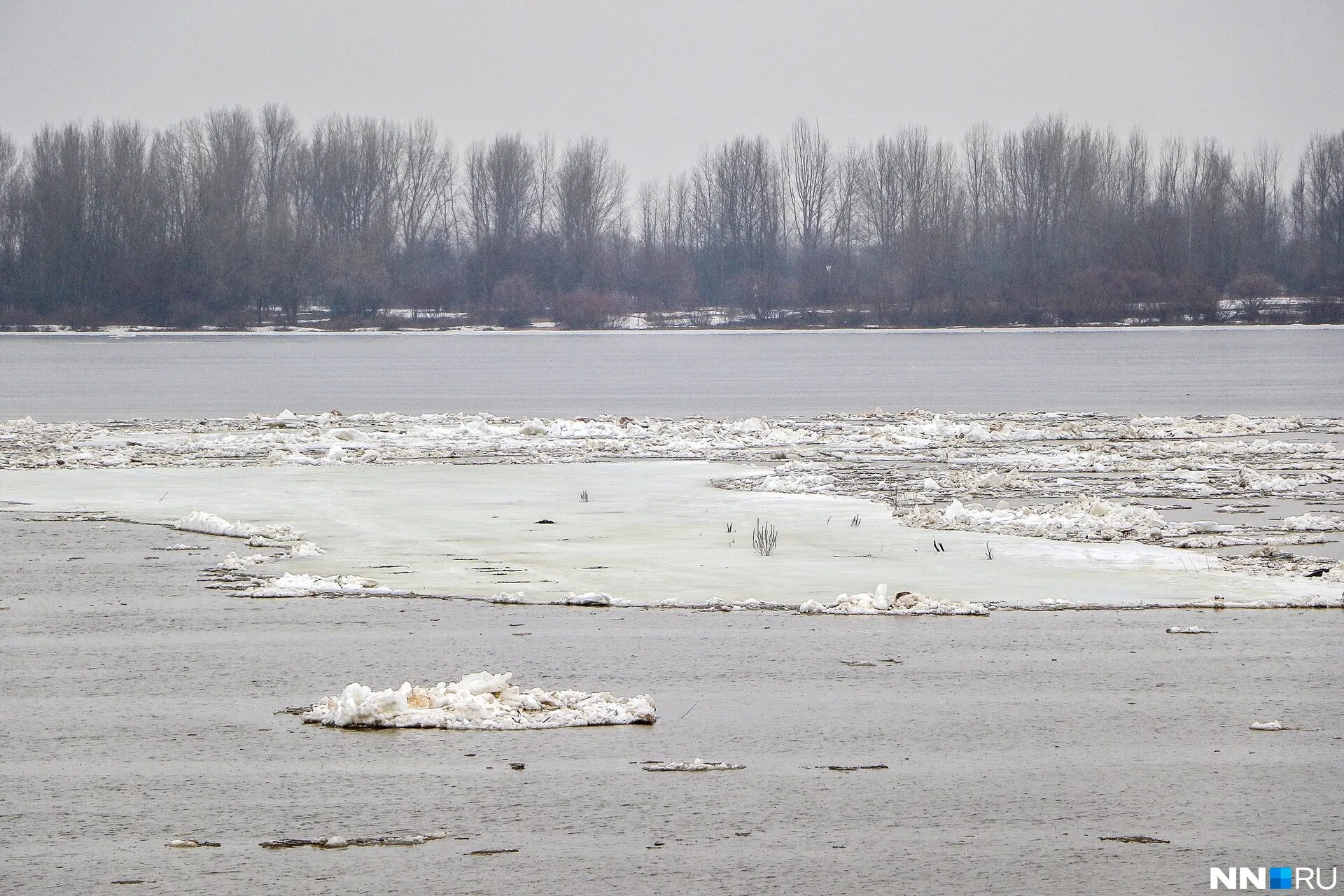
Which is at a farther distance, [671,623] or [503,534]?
[503,534]

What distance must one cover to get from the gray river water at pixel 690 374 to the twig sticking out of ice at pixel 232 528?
18.8m

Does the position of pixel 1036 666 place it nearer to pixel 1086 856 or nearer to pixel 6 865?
pixel 1086 856

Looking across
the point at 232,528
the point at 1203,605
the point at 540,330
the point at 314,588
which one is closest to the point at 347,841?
the point at 314,588

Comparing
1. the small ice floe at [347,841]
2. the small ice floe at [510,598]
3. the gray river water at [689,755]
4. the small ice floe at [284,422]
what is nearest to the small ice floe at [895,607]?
the gray river water at [689,755]

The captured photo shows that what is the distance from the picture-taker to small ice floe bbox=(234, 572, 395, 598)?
1066 centimetres

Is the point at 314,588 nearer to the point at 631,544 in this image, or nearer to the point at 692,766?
the point at 631,544

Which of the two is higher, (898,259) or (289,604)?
(898,259)

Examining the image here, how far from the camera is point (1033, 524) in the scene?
13969 millimetres

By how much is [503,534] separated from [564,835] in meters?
8.54

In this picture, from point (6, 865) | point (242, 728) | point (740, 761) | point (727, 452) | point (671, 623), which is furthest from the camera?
point (727, 452)

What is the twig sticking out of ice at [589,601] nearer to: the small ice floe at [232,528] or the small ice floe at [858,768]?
the small ice floe at [232,528]

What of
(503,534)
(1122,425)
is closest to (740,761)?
(503,534)

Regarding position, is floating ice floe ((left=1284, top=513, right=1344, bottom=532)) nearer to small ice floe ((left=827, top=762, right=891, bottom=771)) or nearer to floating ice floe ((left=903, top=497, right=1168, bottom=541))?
floating ice floe ((left=903, top=497, right=1168, bottom=541))

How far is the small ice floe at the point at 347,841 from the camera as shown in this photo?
5.28 metres
